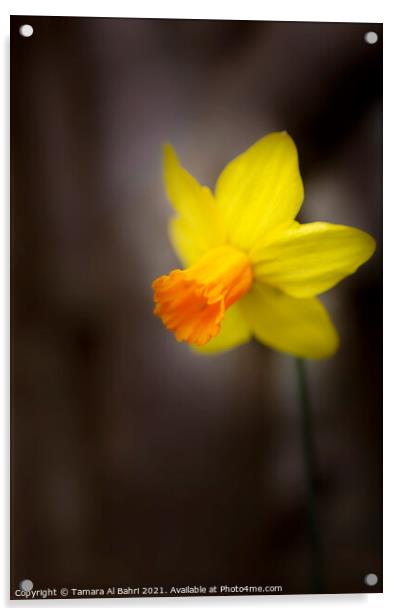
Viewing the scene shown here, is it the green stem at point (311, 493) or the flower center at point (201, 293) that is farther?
the green stem at point (311, 493)

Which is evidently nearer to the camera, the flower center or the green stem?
the flower center

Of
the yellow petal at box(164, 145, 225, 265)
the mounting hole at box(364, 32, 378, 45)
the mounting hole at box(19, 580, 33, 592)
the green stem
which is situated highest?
the mounting hole at box(364, 32, 378, 45)

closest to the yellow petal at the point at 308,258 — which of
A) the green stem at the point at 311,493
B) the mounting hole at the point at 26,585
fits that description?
the green stem at the point at 311,493

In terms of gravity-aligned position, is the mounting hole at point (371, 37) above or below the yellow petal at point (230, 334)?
above

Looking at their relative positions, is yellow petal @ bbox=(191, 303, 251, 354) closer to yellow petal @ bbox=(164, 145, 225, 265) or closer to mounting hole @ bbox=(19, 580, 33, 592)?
yellow petal @ bbox=(164, 145, 225, 265)

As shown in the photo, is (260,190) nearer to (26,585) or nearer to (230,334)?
(230,334)

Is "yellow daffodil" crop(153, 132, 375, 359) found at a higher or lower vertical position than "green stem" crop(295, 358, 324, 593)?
higher

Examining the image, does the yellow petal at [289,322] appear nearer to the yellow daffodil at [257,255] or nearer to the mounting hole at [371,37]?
the yellow daffodil at [257,255]

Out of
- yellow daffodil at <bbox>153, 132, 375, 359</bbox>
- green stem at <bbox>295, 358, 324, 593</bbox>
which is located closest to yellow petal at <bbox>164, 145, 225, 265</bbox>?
yellow daffodil at <bbox>153, 132, 375, 359</bbox>
